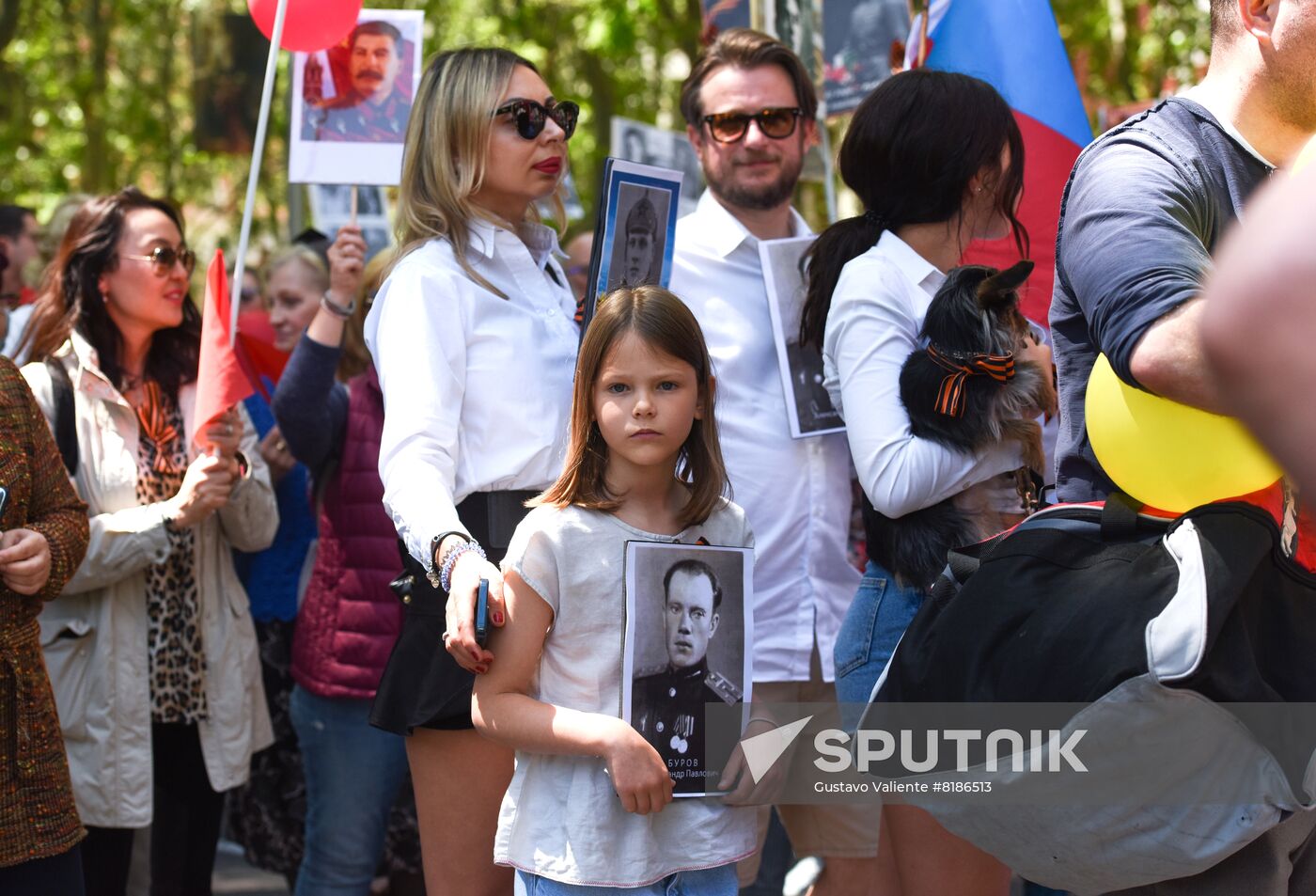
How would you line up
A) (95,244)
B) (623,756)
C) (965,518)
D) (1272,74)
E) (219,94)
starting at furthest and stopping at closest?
1. (219,94)
2. (95,244)
3. (965,518)
4. (623,756)
5. (1272,74)

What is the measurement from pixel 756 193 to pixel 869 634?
1.42m

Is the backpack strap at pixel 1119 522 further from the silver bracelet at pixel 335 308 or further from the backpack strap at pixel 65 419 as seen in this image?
the backpack strap at pixel 65 419

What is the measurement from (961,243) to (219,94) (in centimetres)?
645

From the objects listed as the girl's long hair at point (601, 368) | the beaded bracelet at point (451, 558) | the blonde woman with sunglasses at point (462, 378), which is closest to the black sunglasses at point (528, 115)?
the blonde woman with sunglasses at point (462, 378)

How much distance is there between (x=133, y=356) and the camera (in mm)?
4152

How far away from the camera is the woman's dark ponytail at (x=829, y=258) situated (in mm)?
3182

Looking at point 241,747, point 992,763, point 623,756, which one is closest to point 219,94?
point 241,747

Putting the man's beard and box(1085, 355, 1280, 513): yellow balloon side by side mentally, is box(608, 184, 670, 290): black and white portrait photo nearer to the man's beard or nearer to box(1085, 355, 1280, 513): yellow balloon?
the man's beard

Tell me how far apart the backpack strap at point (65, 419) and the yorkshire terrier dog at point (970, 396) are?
7.27ft

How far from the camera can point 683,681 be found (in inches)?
99.0

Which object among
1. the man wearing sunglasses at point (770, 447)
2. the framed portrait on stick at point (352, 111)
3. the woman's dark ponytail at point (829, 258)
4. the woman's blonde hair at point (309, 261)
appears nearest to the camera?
the woman's dark ponytail at point (829, 258)

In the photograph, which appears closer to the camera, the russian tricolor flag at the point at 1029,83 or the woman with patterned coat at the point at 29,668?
the woman with patterned coat at the point at 29,668

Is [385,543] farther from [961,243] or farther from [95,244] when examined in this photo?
[961,243]

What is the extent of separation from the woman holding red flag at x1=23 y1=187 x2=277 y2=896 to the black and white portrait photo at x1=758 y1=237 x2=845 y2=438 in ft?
5.00
